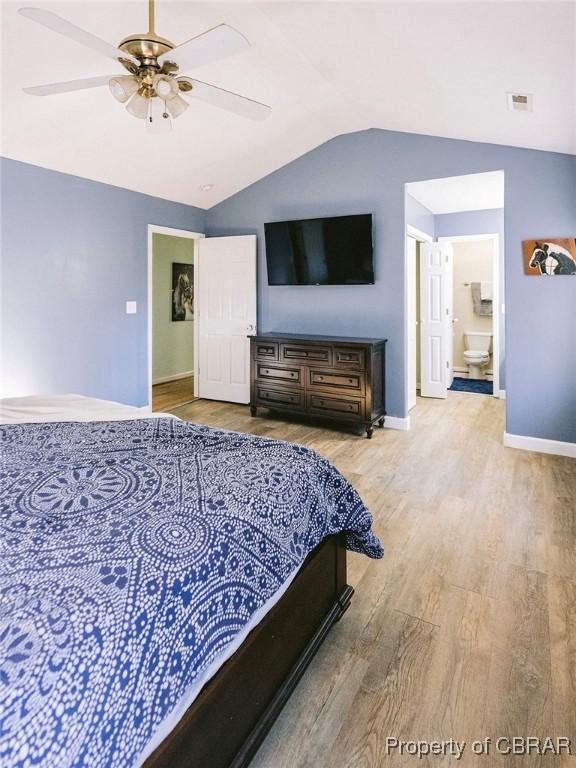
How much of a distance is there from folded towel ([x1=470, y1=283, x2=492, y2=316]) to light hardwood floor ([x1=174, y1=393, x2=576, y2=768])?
15.5ft

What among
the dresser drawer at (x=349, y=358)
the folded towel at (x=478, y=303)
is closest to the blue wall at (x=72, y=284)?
the dresser drawer at (x=349, y=358)

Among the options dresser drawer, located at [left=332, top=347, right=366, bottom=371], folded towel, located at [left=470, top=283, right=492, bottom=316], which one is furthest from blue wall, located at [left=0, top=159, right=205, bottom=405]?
folded towel, located at [left=470, top=283, right=492, bottom=316]

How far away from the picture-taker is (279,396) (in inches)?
197

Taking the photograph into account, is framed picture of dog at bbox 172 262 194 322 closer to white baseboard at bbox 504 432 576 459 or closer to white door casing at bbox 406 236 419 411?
white door casing at bbox 406 236 419 411

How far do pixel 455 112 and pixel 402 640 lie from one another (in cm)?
354

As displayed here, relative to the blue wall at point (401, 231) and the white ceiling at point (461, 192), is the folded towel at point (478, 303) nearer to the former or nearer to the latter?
the white ceiling at point (461, 192)

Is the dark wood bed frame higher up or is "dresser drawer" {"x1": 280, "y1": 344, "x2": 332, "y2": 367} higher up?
"dresser drawer" {"x1": 280, "y1": 344, "x2": 332, "y2": 367}

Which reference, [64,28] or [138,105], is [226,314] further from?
[64,28]

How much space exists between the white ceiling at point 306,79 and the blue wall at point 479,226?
2343 millimetres

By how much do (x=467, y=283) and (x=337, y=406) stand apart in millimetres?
4673

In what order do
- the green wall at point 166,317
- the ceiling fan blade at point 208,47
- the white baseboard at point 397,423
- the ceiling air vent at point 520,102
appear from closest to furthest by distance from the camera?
the ceiling fan blade at point 208,47, the ceiling air vent at point 520,102, the white baseboard at point 397,423, the green wall at point 166,317

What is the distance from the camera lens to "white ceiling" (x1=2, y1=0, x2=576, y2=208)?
225 cm

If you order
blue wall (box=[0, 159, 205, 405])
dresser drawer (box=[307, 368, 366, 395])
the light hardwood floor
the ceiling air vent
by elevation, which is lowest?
A: the light hardwood floor

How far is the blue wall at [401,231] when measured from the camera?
148 inches
